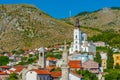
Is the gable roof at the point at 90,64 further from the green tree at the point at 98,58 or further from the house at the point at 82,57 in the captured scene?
the green tree at the point at 98,58

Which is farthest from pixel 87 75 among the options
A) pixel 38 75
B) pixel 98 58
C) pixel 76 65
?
pixel 98 58

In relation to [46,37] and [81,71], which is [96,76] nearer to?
[81,71]

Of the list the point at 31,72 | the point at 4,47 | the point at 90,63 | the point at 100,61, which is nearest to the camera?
the point at 31,72

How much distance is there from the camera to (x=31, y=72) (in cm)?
6881

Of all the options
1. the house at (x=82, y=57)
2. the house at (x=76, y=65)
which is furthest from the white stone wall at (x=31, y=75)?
the house at (x=82, y=57)

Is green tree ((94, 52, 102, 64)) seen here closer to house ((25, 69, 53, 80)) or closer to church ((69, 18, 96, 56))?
church ((69, 18, 96, 56))

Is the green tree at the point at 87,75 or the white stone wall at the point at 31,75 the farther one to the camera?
the green tree at the point at 87,75

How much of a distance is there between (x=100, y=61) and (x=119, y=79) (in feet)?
59.7

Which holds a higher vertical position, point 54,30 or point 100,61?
point 54,30

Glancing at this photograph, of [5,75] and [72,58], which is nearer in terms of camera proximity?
[5,75]

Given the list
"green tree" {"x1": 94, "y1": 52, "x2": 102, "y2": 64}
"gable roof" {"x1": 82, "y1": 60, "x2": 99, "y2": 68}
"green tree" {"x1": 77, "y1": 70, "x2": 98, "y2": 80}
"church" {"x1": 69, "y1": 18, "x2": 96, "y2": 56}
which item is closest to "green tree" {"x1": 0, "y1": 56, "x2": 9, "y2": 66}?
"church" {"x1": 69, "y1": 18, "x2": 96, "y2": 56}

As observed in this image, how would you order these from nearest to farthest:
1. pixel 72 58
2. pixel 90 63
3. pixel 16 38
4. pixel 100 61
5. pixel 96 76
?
pixel 96 76, pixel 90 63, pixel 100 61, pixel 72 58, pixel 16 38

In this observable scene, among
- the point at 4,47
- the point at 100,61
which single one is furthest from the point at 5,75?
the point at 4,47

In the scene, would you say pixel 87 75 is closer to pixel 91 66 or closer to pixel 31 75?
pixel 91 66
